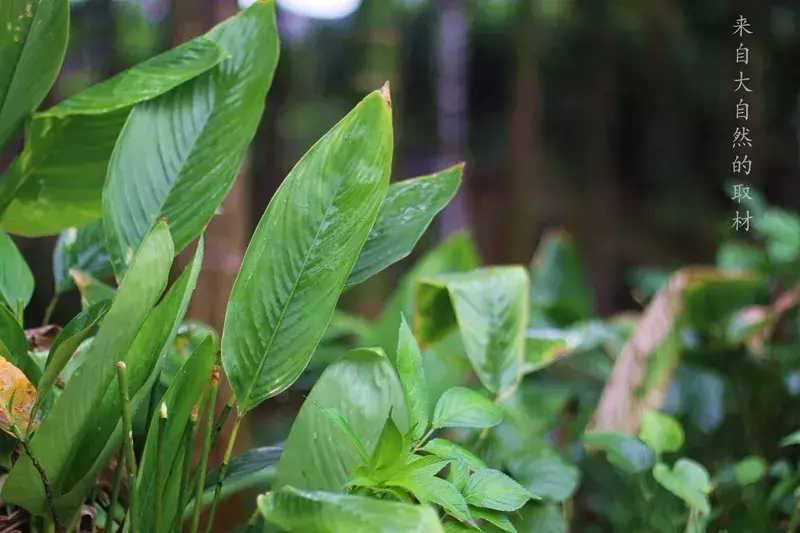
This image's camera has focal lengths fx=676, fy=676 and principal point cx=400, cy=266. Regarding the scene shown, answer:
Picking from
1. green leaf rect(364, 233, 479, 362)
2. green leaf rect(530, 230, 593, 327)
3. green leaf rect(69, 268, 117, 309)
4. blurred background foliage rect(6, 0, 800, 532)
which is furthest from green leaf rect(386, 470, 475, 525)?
blurred background foliage rect(6, 0, 800, 532)

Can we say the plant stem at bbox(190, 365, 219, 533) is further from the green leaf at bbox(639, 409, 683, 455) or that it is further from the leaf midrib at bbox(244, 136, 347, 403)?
the green leaf at bbox(639, 409, 683, 455)

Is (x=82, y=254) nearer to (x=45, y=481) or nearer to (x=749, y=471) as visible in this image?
(x=45, y=481)

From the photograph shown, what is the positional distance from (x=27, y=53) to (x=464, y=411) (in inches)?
12.9

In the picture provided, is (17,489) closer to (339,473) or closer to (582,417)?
(339,473)

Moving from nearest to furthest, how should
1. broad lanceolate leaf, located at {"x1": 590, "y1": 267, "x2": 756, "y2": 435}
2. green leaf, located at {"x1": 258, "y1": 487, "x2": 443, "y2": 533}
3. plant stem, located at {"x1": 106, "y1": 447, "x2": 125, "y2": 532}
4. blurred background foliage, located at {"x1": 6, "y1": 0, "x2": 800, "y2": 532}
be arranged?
green leaf, located at {"x1": 258, "y1": 487, "x2": 443, "y2": 533}, plant stem, located at {"x1": 106, "y1": 447, "x2": 125, "y2": 532}, broad lanceolate leaf, located at {"x1": 590, "y1": 267, "x2": 756, "y2": 435}, blurred background foliage, located at {"x1": 6, "y1": 0, "x2": 800, "y2": 532}

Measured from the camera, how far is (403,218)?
1.36ft

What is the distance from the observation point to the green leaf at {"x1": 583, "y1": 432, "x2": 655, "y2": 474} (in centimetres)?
51

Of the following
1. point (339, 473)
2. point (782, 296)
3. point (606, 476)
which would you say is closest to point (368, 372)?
point (339, 473)

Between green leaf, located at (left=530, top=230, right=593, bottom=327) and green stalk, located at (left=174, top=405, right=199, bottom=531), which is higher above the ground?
green stalk, located at (left=174, top=405, right=199, bottom=531)

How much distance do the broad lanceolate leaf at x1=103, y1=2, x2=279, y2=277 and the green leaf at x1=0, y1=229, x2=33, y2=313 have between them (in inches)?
2.2

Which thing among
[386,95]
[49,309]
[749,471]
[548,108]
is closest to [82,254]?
[49,309]

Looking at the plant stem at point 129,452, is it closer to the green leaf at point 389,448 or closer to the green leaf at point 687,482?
the green leaf at point 389,448

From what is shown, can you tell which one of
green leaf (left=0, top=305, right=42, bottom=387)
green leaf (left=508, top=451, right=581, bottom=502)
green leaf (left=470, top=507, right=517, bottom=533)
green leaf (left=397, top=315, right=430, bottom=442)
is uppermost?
green leaf (left=0, top=305, right=42, bottom=387)

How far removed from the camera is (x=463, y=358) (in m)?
0.61
